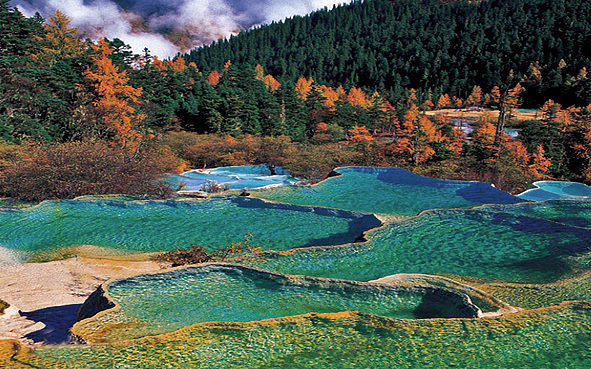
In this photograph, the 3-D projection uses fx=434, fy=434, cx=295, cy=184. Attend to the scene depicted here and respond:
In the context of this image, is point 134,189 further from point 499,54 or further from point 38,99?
point 499,54

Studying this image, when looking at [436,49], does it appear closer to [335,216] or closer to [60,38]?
[60,38]

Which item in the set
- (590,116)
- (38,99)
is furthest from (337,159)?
(590,116)

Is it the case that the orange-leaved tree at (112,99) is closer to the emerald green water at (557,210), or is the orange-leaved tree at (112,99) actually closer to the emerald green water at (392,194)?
the emerald green water at (392,194)

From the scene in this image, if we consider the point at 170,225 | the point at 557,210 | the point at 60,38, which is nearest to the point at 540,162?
the point at 557,210

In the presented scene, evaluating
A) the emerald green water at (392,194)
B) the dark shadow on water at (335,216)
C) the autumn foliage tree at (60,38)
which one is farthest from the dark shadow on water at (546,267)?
the autumn foliage tree at (60,38)

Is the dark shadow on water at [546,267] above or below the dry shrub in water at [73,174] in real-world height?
below

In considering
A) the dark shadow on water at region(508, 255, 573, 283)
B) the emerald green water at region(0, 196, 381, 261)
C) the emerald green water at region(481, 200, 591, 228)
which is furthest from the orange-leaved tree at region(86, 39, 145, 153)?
the dark shadow on water at region(508, 255, 573, 283)

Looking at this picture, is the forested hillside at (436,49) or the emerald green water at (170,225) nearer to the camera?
the emerald green water at (170,225)
